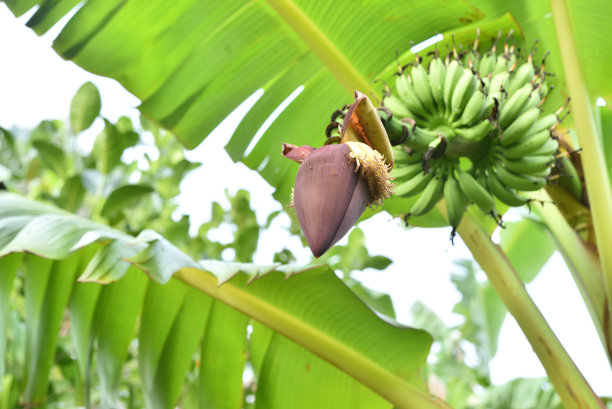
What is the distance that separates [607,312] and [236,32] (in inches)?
39.4

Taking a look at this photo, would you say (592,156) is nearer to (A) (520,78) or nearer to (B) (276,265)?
(A) (520,78)

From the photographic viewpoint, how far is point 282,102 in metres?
1.35

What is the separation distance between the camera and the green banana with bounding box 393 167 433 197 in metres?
1.00

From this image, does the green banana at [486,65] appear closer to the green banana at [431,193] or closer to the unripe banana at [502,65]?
the unripe banana at [502,65]

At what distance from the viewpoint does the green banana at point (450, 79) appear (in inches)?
38.8

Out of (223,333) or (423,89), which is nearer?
(423,89)

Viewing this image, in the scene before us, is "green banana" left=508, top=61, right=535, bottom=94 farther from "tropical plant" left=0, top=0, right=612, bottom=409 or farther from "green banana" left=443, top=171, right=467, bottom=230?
"green banana" left=443, top=171, right=467, bottom=230

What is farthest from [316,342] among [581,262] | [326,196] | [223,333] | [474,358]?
[474,358]

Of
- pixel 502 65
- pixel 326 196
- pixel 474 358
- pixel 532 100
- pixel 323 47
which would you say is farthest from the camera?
pixel 474 358

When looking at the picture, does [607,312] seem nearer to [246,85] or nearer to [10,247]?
[246,85]

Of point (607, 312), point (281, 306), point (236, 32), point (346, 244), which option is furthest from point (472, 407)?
point (236, 32)

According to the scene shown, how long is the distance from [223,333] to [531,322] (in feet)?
2.09

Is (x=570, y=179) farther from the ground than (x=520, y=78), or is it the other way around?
(x=520, y=78)

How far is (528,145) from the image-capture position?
3.22 ft
